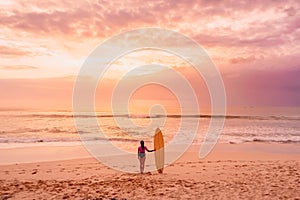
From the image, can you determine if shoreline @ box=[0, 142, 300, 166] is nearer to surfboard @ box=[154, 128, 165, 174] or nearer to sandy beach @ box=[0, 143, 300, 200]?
sandy beach @ box=[0, 143, 300, 200]

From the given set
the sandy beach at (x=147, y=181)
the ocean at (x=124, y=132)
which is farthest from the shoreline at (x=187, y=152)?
the ocean at (x=124, y=132)

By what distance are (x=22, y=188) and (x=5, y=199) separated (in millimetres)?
1212

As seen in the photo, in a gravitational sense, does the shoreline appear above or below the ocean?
below

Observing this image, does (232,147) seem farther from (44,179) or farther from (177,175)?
(44,179)

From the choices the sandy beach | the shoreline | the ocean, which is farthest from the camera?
the ocean

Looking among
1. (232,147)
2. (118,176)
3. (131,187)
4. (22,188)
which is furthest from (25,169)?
(232,147)

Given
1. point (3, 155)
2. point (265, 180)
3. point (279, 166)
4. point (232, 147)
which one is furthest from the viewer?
point (232, 147)

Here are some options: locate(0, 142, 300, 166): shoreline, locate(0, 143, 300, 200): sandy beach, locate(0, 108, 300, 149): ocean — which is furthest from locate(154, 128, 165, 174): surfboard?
locate(0, 108, 300, 149): ocean

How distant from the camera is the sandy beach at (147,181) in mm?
8133

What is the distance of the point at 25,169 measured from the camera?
1262cm

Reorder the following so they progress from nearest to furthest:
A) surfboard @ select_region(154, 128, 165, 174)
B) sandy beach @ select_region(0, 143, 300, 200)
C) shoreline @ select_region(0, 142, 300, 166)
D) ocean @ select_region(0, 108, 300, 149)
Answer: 1. sandy beach @ select_region(0, 143, 300, 200)
2. surfboard @ select_region(154, 128, 165, 174)
3. shoreline @ select_region(0, 142, 300, 166)
4. ocean @ select_region(0, 108, 300, 149)

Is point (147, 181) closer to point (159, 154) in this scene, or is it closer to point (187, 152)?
point (159, 154)

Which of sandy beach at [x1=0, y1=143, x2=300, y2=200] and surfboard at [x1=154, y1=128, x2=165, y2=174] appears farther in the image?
surfboard at [x1=154, y1=128, x2=165, y2=174]

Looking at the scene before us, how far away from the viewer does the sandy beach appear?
8.13m
